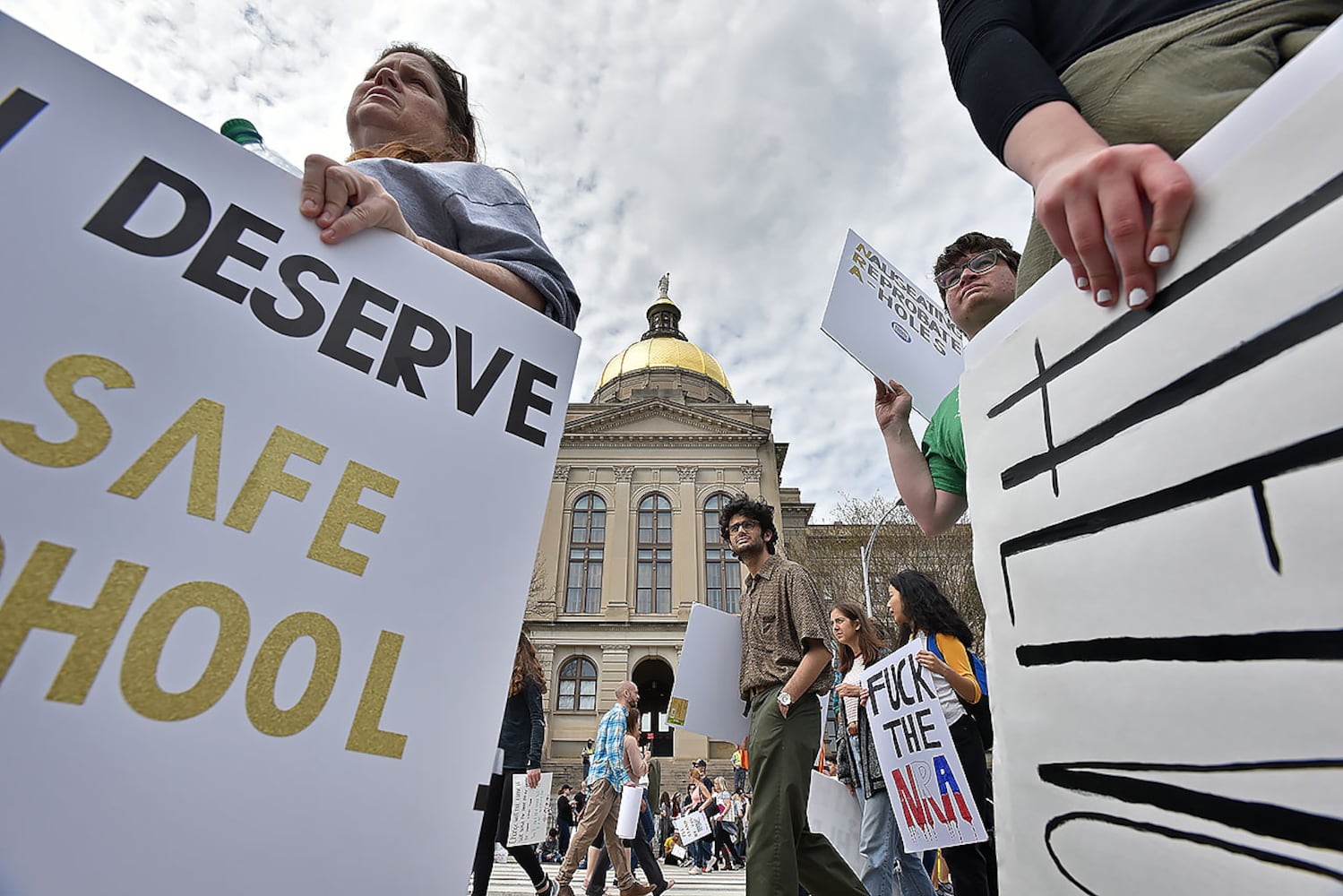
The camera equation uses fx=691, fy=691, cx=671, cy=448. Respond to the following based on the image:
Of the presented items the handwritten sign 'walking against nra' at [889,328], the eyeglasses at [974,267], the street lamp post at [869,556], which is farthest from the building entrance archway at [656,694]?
Answer: the eyeglasses at [974,267]

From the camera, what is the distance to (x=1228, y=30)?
2.53ft

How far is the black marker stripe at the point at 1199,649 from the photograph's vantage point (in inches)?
18.7

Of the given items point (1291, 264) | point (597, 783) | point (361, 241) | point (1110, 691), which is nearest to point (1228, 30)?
point (1291, 264)

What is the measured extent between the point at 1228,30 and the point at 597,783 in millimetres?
5471

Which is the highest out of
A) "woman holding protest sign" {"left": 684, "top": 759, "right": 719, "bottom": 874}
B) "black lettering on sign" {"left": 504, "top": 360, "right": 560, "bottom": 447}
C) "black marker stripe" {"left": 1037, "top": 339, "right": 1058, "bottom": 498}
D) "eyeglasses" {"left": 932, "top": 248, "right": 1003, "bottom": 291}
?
"eyeglasses" {"left": 932, "top": 248, "right": 1003, "bottom": 291}

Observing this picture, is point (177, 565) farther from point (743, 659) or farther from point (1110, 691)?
Answer: point (743, 659)

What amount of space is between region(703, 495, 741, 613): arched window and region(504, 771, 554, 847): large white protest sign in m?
19.6

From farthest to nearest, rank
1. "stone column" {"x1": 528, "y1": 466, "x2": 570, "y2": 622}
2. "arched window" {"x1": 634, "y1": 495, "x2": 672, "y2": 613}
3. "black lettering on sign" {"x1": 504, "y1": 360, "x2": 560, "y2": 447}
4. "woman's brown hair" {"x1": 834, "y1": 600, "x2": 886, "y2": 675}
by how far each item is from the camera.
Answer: "arched window" {"x1": 634, "y1": 495, "x2": 672, "y2": 613}
"stone column" {"x1": 528, "y1": 466, "x2": 570, "y2": 622}
"woman's brown hair" {"x1": 834, "y1": 600, "x2": 886, "y2": 675}
"black lettering on sign" {"x1": 504, "y1": 360, "x2": 560, "y2": 447}

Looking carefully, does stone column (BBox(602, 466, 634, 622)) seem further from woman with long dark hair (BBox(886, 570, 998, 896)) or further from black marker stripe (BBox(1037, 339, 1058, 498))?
black marker stripe (BBox(1037, 339, 1058, 498))

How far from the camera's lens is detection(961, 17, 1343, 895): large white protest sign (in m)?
0.49

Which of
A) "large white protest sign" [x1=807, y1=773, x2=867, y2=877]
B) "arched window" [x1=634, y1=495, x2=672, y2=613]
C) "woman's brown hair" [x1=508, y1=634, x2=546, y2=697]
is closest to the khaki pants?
"woman's brown hair" [x1=508, y1=634, x2=546, y2=697]

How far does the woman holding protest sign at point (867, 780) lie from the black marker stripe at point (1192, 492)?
9.13 feet

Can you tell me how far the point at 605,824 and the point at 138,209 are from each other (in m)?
5.40

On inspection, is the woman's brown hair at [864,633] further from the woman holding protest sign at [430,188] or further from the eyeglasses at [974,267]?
the woman holding protest sign at [430,188]
